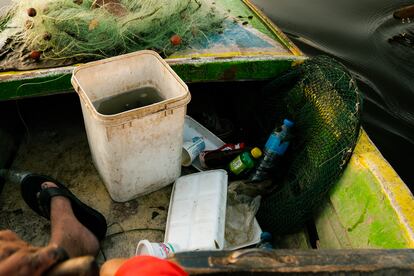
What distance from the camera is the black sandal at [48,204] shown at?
2.77m

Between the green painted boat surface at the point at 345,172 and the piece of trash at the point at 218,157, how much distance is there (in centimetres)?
62

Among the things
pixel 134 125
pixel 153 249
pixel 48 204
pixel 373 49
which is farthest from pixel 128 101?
pixel 373 49

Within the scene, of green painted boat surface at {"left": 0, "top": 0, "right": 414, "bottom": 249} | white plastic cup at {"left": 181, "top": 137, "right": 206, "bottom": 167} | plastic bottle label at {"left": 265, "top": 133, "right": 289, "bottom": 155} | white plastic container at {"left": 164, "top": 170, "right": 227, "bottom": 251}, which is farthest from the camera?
white plastic cup at {"left": 181, "top": 137, "right": 206, "bottom": 167}

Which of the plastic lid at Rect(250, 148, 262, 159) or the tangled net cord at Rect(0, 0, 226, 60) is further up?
the tangled net cord at Rect(0, 0, 226, 60)

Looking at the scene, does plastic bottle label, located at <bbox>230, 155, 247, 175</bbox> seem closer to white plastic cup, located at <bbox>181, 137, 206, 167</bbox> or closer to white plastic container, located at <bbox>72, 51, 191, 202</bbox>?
white plastic cup, located at <bbox>181, 137, 206, 167</bbox>

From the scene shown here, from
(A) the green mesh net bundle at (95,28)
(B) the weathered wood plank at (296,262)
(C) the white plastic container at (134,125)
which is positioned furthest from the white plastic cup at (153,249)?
(A) the green mesh net bundle at (95,28)

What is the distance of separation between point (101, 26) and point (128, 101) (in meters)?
0.69

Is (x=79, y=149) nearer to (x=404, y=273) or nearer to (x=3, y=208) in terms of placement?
(x=3, y=208)

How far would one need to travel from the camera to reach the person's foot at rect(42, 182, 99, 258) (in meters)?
2.48

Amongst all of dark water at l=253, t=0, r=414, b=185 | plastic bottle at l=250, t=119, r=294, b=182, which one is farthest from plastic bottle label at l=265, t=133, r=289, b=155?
dark water at l=253, t=0, r=414, b=185

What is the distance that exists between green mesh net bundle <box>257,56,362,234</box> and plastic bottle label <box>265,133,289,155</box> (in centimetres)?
8

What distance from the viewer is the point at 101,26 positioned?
3195 mm

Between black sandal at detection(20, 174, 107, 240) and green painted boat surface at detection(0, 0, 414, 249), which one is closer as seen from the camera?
green painted boat surface at detection(0, 0, 414, 249)

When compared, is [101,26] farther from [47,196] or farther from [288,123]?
[288,123]
